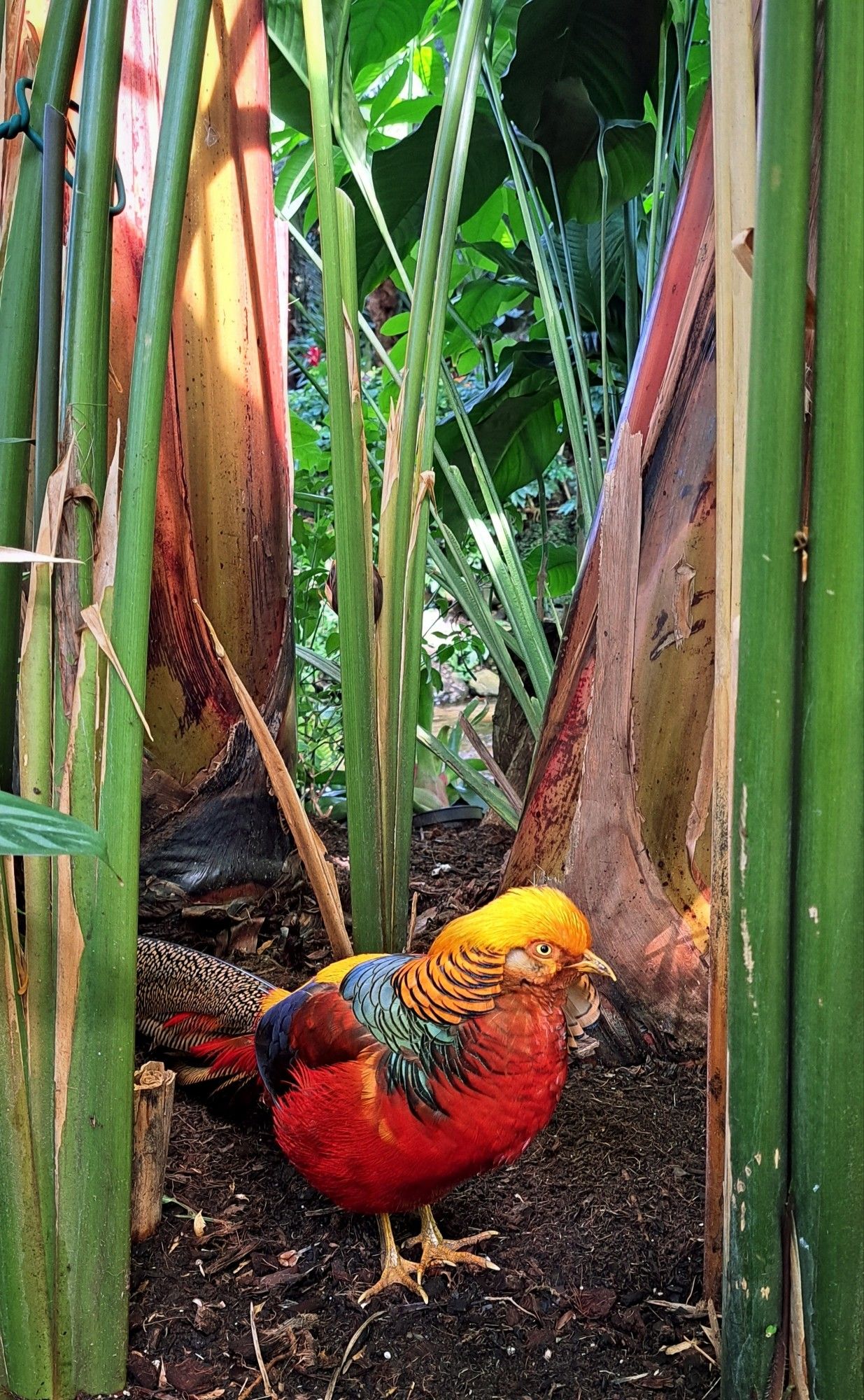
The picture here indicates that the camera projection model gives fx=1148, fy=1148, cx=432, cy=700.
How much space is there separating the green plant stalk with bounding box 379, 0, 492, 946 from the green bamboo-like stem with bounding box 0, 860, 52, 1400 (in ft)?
1.85

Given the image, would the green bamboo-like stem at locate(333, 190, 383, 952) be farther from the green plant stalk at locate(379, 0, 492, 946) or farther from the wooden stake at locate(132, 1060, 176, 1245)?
the wooden stake at locate(132, 1060, 176, 1245)

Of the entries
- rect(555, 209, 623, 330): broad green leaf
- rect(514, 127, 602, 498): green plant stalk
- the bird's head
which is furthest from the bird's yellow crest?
rect(555, 209, 623, 330): broad green leaf

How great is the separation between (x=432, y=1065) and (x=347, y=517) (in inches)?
23.5

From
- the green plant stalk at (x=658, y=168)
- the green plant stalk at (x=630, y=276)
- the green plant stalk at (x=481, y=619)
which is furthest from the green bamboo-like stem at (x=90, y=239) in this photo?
the green plant stalk at (x=630, y=276)

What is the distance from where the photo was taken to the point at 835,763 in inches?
30.4

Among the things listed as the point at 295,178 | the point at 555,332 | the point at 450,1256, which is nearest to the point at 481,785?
the point at 555,332

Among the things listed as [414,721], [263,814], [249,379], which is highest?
[249,379]

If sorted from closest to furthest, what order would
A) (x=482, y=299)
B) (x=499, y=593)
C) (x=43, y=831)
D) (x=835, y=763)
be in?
(x=43, y=831) < (x=835, y=763) < (x=499, y=593) < (x=482, y=299)

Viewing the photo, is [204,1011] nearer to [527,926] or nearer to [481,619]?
[527,926]

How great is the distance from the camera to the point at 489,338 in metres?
3.32

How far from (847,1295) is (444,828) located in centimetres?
176

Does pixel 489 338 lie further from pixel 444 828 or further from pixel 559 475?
pixel 559 475

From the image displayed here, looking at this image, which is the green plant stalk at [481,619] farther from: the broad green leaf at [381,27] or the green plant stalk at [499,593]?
the broad green leaf at [381,27]

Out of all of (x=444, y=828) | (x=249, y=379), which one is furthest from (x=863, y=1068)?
(x=444, y=828)
